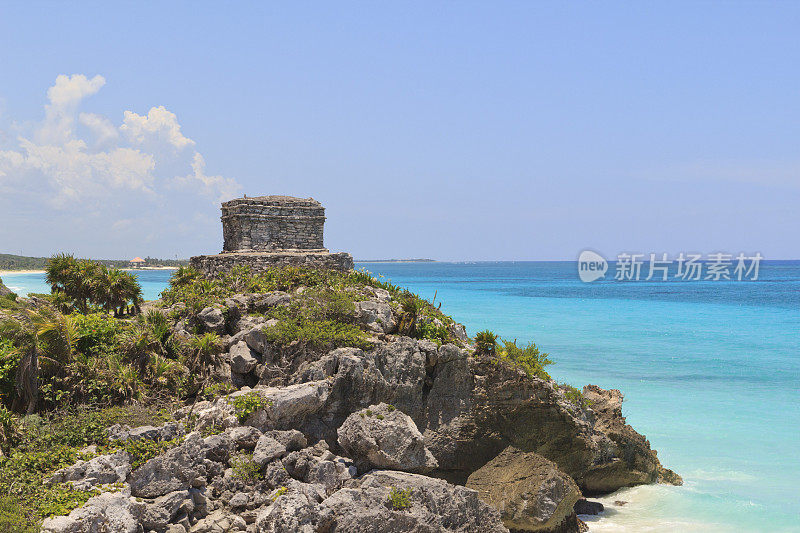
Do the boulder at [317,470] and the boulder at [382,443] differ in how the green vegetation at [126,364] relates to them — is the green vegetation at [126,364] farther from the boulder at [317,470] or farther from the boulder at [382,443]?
the boulder at [317,470]

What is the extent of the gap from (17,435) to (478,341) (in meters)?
8.89

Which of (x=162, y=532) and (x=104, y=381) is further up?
(x=104, y=381)

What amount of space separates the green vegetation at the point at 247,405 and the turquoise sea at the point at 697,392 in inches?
226

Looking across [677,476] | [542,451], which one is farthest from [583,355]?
[542,451]

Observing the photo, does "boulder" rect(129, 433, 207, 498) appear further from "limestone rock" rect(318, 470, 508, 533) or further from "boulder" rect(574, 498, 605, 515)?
"boulder" rect(574, 498, 605, 515)

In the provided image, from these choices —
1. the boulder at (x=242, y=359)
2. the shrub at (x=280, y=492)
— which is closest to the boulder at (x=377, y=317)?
the boulder at (x=242, y=359)

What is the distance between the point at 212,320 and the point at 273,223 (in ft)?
22.9

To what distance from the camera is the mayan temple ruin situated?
1919 centimetres

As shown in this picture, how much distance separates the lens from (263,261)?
60.4 feet

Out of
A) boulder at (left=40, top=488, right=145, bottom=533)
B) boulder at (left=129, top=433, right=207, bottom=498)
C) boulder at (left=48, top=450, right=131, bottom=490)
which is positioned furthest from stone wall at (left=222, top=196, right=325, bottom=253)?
boulder at (left=40, top=488, right=145, bottom=533)

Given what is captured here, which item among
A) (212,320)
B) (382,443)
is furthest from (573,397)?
(212,320)

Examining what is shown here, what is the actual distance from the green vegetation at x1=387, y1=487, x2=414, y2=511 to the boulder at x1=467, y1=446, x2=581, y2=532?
2.53 metres

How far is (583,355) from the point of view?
34594 mm

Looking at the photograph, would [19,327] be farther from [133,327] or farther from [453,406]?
[453,406]
